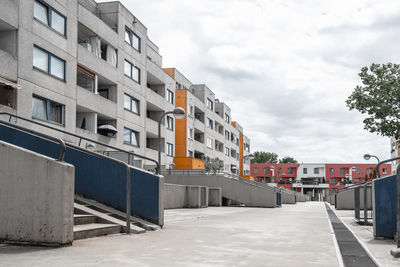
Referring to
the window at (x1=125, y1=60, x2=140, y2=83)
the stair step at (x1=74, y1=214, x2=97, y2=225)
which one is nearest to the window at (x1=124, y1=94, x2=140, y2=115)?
the window at (x1=125, y1=60, x2=140, y2=83)

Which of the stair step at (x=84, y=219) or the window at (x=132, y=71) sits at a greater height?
the window at (x=132, y=71)

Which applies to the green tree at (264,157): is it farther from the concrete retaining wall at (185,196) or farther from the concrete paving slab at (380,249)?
the concrete paving slab at (380,249)

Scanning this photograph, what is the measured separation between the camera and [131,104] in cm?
3766

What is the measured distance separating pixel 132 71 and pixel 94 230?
29503 millimetres

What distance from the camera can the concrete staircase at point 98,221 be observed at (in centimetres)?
928

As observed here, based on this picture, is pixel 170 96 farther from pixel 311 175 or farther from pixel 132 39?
pixel 311 175

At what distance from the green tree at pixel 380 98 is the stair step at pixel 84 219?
18.9 m

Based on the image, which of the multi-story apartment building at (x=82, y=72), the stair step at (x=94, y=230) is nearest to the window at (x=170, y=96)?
the multi-story apartment building at (x=82, y=72)

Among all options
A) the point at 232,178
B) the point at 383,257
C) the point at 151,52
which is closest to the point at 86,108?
the point at 232,178

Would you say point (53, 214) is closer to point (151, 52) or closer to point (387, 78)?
point (387, 78)

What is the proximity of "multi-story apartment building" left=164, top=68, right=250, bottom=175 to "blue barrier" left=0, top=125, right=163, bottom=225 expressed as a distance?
3113cm

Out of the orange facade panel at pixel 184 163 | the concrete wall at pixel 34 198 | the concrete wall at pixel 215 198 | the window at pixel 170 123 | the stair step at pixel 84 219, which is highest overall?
the window at pixel 170 123

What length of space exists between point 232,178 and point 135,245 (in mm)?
29069

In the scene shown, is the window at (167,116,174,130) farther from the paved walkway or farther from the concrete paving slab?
the paved walkway
